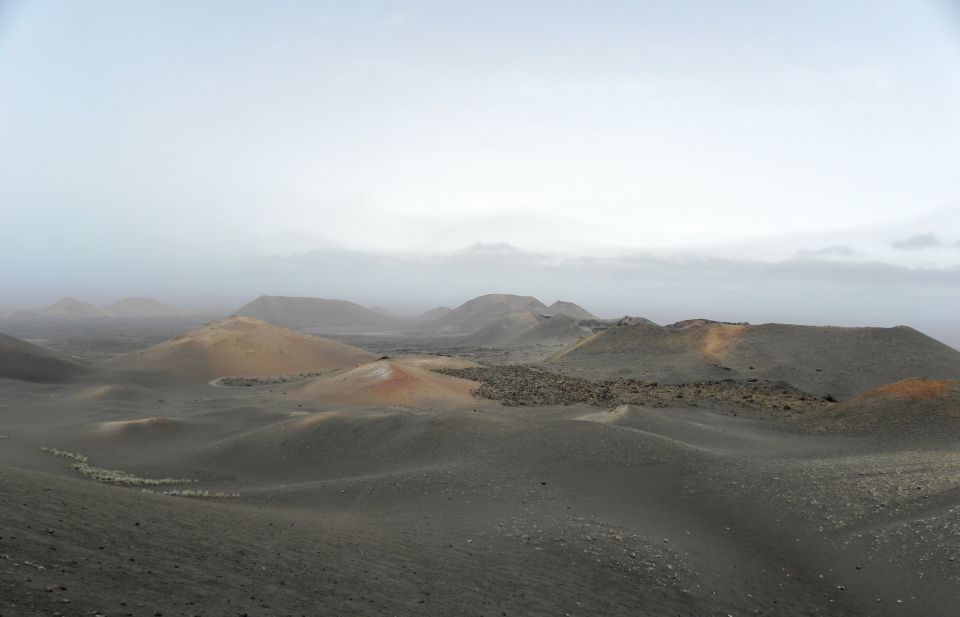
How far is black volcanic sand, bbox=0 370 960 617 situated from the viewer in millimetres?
6719

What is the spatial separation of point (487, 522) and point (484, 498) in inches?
78.8

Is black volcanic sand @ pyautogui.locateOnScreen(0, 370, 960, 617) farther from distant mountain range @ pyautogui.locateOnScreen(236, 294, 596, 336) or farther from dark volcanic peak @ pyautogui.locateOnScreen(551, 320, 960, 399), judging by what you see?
distant mountain range @ pyautogui.locateOnScreen(236, 294, 596, 336)

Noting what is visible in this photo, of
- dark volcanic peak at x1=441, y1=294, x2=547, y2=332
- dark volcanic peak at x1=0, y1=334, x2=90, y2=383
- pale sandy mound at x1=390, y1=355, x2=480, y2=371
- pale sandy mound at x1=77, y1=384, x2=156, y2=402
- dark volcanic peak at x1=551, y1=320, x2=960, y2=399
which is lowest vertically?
pale sandy mound at x1=77, y1=384, x2=156, y2=402

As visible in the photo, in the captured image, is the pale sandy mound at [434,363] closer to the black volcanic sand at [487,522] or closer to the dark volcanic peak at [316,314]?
the black volcanic sand at [487,522]

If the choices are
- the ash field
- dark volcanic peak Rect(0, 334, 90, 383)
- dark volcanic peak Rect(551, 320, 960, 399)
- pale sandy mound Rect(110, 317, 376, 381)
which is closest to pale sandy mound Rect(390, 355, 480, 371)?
the ash field

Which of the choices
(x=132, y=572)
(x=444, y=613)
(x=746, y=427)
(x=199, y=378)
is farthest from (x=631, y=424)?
(x=199, y=378)

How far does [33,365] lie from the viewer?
40156 mm

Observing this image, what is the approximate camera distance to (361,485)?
1563 cm

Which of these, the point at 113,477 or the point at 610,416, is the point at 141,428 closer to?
the point at 113,477

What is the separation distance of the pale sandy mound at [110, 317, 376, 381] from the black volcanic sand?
26.3 metres

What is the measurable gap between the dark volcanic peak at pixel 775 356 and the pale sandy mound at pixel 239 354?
28241 millimetres

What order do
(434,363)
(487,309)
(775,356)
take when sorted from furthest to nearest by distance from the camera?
(487,309) < (434,363) < (775,356)

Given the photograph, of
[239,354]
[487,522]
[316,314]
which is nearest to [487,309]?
[316,314]

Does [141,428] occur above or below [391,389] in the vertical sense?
below
